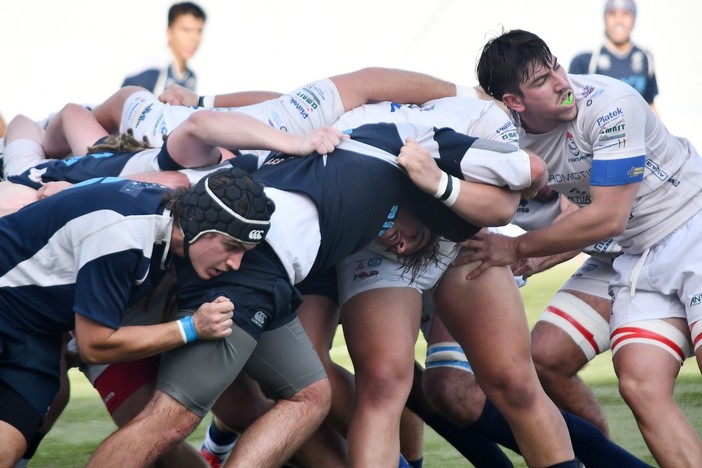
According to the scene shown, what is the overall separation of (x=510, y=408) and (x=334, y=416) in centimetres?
70

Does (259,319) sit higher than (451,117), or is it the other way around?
(451,117)

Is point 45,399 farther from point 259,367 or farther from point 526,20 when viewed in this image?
point 526,20

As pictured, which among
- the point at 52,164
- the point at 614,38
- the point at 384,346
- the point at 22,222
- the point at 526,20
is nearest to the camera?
the point at 22,222

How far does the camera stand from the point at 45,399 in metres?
3.81

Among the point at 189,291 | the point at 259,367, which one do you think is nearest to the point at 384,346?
the point at 259,367

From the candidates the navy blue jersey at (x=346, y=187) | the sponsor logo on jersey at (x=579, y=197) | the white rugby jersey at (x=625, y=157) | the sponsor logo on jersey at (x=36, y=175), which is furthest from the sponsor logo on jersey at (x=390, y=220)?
the sponsor logo on jersey at (x=36, y=175)

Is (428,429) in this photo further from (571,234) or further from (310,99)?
(310,99)

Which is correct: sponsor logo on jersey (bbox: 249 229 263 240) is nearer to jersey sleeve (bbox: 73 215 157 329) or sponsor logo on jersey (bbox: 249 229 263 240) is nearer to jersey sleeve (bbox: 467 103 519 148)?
jersey sleeve (bbox: 73 215 157 329)

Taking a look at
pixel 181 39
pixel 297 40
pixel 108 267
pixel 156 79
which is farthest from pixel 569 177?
pixel 297 40

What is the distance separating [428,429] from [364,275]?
1.94 m

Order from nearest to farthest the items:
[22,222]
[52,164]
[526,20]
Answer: [22,222]
[52,164]
[526,20]

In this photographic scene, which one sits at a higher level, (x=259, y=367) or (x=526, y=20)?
(x=259, y=367)

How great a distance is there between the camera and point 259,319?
12.1 feet

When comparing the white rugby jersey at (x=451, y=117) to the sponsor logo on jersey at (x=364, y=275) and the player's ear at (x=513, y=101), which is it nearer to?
the player's ear at (x=513, y=101)
